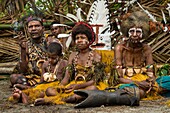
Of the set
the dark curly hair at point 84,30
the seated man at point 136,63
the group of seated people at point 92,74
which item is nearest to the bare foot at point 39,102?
the group of seated people at point 92,74

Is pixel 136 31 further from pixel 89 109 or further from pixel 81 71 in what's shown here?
pixel 89 109

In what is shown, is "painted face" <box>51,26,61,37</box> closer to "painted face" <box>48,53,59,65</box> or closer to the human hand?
"painted face" <box>48,53,59,65</box>

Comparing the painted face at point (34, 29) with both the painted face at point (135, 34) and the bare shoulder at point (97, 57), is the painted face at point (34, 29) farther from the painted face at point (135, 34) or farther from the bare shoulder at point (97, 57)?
the painted face at point (135, 34)

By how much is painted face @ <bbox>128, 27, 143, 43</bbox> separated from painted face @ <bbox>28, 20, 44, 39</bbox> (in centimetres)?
132

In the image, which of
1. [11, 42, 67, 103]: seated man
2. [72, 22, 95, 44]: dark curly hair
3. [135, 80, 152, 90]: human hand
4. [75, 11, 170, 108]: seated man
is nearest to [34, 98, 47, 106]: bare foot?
[11, 42, 67, 103]: seated man

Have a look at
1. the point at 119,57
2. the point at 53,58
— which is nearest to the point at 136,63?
the point at 119,57

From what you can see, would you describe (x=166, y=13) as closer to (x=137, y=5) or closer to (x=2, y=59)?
(x=137, y=5)

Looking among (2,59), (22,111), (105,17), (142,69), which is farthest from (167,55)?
(22,111)

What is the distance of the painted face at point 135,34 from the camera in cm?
522

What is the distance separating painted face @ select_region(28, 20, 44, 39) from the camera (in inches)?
234

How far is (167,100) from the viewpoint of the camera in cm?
490

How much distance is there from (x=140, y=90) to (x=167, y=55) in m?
2.77

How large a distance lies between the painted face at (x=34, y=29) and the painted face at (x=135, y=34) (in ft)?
4.31

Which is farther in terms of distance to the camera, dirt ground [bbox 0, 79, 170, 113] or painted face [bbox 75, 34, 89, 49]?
painted face [bbox 75, 34, 89, 49]
